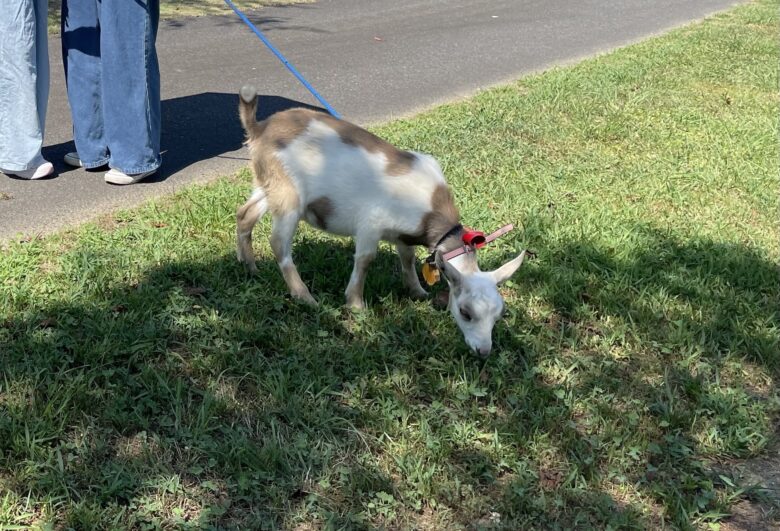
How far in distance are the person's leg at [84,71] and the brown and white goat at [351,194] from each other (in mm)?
1686

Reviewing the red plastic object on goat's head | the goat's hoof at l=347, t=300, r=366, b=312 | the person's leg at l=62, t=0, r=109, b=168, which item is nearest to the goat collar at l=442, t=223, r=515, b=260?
the red plastic object on goat's head

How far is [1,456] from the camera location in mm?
2846

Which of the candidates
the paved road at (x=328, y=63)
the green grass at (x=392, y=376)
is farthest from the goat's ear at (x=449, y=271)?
the paved road at (x=328, y=63)

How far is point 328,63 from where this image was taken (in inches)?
348

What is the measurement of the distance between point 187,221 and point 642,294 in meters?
2.53

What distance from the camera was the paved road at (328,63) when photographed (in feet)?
17.3

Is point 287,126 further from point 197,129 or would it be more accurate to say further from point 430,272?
point 197,129

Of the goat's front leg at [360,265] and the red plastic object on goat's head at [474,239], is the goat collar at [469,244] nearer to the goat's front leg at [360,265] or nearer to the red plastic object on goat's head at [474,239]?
the red plastic object on goat's head at [474,239]

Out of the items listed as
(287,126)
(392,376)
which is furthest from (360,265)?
(287,126)

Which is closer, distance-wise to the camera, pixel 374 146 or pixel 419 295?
pixel 374 146

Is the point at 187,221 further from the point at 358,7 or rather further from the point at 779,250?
the point at 358,7

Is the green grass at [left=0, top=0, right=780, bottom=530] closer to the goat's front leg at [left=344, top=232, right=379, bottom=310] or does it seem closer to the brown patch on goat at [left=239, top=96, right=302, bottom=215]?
Result: the goat's front leg at [left=344, top=232, right=379, bottom=310]

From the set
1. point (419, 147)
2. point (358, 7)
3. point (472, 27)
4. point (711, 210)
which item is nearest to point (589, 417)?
point (711, 210)

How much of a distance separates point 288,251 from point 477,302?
1014 millimetres
